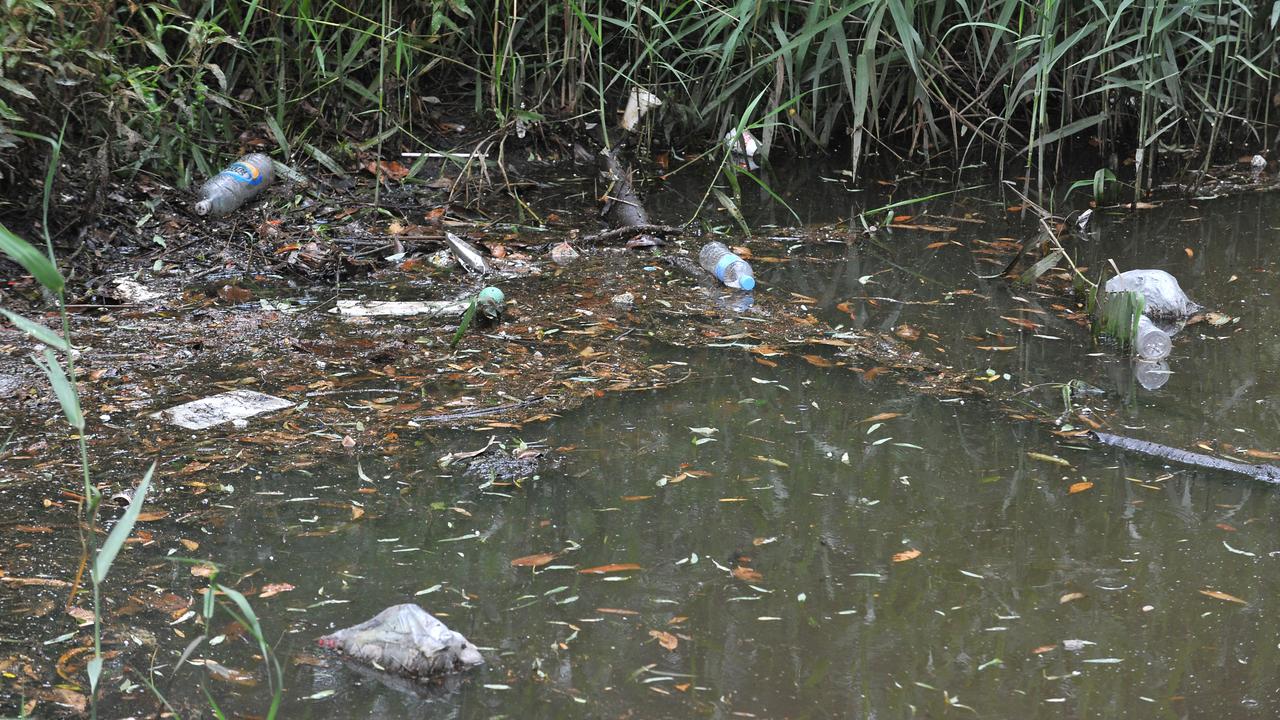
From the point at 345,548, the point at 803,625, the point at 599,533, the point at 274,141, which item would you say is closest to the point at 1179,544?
the point at 803,625

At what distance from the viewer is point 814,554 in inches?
88.4

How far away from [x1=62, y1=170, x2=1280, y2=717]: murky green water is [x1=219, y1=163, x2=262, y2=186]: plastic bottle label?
1810mm

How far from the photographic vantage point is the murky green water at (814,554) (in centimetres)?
187

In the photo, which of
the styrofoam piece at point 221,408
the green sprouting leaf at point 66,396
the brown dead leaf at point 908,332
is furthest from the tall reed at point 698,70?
the green sprouting leaf at point 66,396

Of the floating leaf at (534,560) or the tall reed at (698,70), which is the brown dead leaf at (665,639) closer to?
the floating leaf at (534,560)

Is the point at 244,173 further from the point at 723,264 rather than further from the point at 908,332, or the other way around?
the point at 908,332

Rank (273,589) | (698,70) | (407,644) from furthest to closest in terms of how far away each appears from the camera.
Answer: (698,70) → (273,589) → (407,644)

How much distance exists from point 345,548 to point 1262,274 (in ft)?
10.4

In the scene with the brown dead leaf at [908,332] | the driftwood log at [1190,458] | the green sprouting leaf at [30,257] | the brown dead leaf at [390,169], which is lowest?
the brown dead leaf at [390,169]

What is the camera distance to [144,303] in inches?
136

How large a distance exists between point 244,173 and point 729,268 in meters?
1.76

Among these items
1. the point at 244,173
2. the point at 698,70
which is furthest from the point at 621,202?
the point at 244,173

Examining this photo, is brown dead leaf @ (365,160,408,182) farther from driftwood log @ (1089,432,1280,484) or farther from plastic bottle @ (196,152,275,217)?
driftwood log @ (1089,432,1280,484)

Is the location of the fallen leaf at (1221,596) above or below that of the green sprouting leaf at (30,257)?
below
